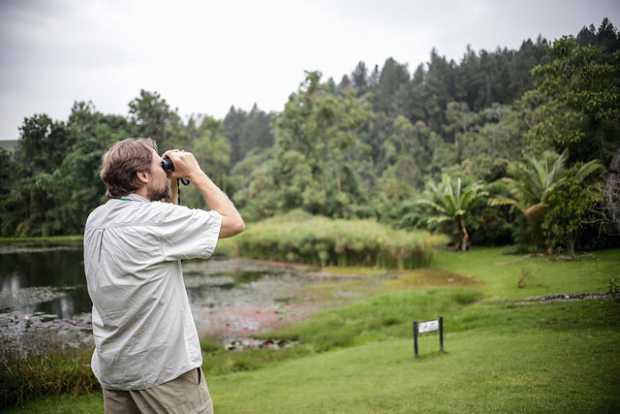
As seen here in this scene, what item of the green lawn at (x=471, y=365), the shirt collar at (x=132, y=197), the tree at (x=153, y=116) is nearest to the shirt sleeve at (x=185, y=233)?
the shirt collar at (x=132, y=197)

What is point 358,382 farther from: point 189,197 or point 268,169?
point 268,169

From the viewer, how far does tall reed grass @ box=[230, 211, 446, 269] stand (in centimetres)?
1777

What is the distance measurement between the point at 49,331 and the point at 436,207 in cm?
1570

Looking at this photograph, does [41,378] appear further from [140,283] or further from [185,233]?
[185,233]

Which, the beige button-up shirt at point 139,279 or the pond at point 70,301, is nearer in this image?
the beige button-up shirt at point 139,279

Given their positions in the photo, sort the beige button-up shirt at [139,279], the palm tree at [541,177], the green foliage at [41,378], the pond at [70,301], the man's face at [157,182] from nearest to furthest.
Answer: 1. the beige button-up shirt at [139,279]
2. the man's face at [157,182]
3. the palm tree at [541,177]
4. the green foliage at [41,378]
5. the pond at [70,301]

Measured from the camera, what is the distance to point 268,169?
30984mm

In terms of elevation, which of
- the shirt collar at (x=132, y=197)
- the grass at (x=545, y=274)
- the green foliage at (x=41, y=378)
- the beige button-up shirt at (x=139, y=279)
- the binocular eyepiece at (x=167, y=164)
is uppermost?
the binocular eyepiece at (x=167, y=164)

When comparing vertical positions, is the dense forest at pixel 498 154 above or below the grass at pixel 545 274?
above

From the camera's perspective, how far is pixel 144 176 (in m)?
1.92

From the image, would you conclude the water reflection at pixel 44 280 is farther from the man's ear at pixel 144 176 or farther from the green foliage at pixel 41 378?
the man's ear at pixel 144 176

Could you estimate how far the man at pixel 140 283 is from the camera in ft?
5.99

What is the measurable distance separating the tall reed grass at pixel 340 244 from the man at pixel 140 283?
53.6 feet

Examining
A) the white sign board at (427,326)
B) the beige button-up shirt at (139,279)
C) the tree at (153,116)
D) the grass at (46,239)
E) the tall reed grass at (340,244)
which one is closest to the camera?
the beige button-up shirt at (139,279)
